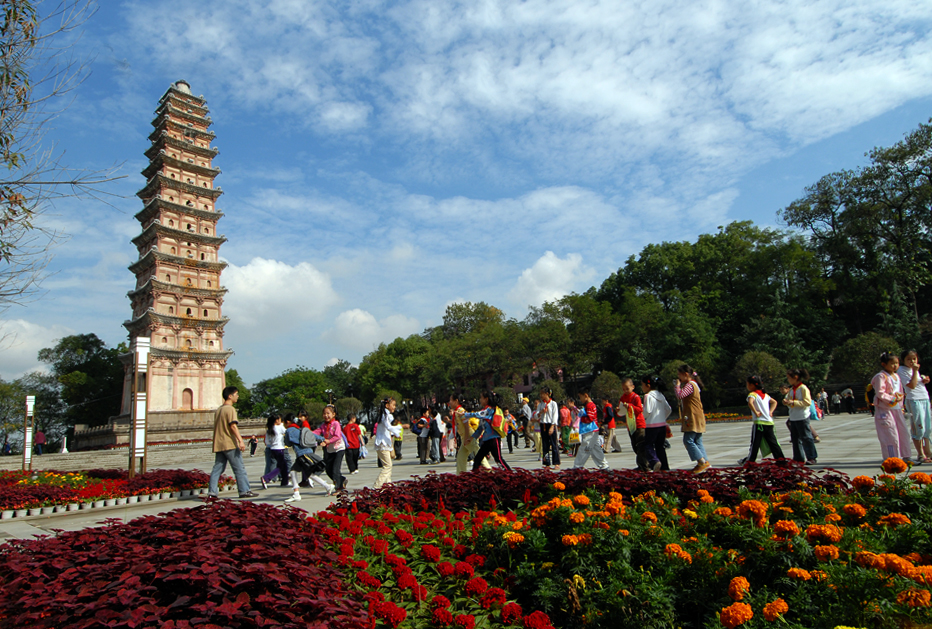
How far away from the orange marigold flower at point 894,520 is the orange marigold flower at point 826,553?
826mm

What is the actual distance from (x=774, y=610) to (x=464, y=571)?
183 centimetres

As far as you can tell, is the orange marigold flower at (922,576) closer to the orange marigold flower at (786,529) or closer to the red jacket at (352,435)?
the orange marigold flower at (786,529)

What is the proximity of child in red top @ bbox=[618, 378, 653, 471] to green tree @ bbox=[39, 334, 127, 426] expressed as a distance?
2251 inches

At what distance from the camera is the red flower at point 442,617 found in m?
3.21

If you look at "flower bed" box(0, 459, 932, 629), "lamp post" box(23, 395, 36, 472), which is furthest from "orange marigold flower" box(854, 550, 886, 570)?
"lamp post" box(23, 395, 36, 472)

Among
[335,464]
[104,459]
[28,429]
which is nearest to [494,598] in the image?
[335,464]

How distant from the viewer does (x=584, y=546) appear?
3.83 m

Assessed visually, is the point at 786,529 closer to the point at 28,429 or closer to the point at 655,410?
the point at 655,410

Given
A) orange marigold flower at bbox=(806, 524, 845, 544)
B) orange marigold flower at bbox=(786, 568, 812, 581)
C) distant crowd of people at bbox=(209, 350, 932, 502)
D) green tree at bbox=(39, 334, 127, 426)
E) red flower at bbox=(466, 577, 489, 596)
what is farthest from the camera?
green tree at bbox=(39, 334, 127, 426)

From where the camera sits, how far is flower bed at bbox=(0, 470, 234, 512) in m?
9.89

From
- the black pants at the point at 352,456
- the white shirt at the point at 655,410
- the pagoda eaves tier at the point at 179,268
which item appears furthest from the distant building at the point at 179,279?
the white shirt at the point at 655,410

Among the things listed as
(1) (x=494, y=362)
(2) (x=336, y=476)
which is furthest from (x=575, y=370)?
(2) (x=336, y=476)

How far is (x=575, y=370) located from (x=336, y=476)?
37.4m

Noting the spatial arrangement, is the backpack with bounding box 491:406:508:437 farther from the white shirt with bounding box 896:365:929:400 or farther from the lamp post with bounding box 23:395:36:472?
the lamp post with bounding box 23:395:36:472
